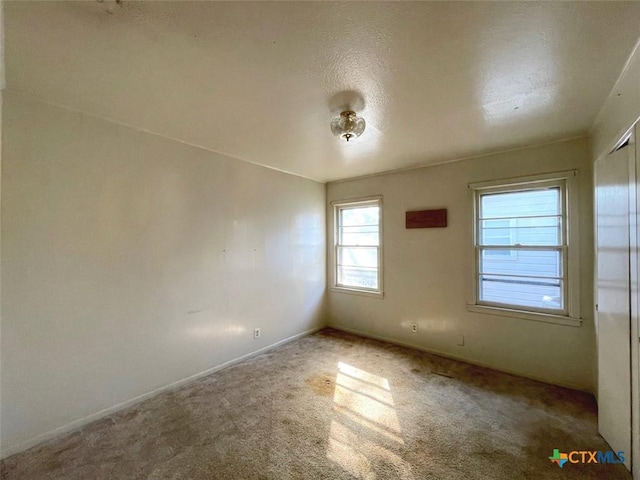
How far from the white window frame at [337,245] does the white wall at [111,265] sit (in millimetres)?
1352

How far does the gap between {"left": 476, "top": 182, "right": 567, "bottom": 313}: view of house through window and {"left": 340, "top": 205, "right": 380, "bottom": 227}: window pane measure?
53.6 inches

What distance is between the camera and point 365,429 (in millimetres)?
1962

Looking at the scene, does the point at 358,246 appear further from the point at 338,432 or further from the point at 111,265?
the point at 111,265

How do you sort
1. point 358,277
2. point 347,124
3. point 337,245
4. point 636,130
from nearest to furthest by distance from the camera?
1. point 636,130
2. point 347,124
3. point 358,277
4. point 337,245

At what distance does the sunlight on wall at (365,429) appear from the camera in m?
1.65

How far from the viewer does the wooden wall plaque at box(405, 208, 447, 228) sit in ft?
10.6

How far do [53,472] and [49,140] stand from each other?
217 cm

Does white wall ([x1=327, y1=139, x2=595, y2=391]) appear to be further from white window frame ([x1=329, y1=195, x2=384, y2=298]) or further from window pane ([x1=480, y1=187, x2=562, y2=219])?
window pane ([x1=480, y1=187, x2=562, y2=219])

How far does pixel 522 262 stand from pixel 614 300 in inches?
44.1

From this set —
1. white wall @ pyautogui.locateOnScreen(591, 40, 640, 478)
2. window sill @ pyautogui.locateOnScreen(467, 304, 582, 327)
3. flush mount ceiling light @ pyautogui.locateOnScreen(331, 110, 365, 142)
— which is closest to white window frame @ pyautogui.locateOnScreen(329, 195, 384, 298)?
window sill @ pyautogui.locateOnScreen(467, 304, 582, 327)

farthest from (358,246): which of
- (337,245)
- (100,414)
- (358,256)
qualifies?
(100,414)

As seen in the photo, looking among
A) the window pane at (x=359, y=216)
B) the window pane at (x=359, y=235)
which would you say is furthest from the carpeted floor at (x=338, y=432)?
the window pane at (x=359, y=216)

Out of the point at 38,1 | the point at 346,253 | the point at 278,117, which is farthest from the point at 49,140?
the point at 346,253

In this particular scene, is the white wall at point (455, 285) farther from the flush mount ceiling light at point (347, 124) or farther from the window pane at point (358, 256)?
the flush mount ceiling light at point (347, 124)
